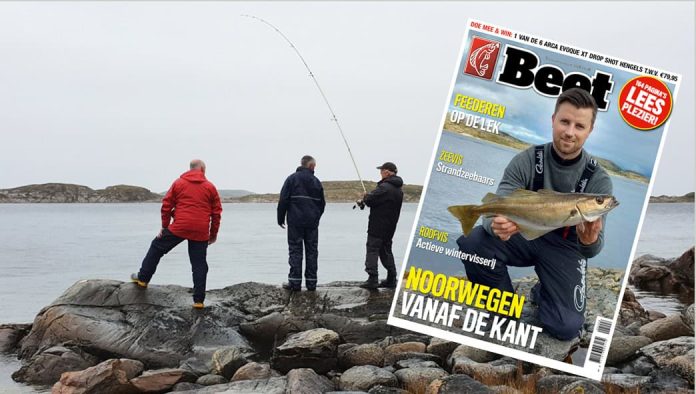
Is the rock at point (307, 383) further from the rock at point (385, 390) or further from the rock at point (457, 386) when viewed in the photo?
the rock at point (457, 386)

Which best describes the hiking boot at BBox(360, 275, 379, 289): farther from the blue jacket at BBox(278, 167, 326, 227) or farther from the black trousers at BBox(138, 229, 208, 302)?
the black trousers at BBox(138, 229, 208, 302)

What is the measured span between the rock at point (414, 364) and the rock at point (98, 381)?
3.26 meters

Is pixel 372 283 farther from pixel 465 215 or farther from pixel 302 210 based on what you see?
pixel 465 215

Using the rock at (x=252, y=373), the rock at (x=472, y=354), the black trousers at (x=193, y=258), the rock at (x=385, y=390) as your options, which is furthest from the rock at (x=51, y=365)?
the rock at (x=472, y=354)

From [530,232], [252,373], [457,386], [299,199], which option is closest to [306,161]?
[299,199]

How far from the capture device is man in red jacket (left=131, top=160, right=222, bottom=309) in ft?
33.5

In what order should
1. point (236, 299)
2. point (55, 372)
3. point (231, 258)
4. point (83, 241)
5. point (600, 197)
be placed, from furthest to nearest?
point (83, 241)
point (231, 258)
point (236, 299)
point (55, 372)
point (600, 197)

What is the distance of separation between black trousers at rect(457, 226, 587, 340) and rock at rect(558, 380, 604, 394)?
4.31 ft

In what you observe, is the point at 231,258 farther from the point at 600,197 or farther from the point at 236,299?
the point at 600,197

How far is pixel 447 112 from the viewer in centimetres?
611

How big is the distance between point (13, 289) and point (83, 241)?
1115 inches

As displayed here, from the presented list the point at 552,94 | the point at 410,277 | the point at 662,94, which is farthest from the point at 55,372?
the point at 662,94

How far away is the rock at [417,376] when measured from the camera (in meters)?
7.89

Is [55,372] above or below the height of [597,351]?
below
